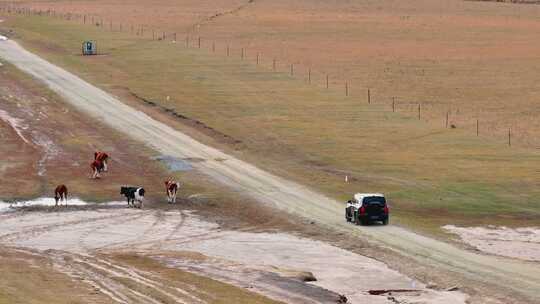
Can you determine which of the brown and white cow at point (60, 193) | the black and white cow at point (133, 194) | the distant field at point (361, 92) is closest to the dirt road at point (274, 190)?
the distant field at point (361, 92)

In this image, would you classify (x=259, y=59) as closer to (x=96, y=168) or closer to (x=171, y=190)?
(x=96, y=168)

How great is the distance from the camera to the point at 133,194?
204ft

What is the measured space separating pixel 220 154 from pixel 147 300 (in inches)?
1579

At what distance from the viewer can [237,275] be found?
4525 cm

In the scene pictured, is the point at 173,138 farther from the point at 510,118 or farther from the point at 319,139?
the point at 510,118

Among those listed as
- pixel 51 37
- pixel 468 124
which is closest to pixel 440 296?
pixel 468 124

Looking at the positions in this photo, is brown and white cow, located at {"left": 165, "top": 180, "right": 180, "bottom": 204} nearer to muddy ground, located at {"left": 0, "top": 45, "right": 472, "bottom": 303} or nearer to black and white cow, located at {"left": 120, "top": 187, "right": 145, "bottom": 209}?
muddy ground, located at {"left": 0, "top": 45, "right": 472, "bottom": 303}

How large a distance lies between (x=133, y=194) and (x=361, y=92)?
48.5 meters

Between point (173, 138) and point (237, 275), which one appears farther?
point (173, 138)

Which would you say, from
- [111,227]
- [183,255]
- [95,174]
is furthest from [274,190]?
[183,255]

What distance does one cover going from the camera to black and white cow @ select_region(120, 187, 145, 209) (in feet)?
203

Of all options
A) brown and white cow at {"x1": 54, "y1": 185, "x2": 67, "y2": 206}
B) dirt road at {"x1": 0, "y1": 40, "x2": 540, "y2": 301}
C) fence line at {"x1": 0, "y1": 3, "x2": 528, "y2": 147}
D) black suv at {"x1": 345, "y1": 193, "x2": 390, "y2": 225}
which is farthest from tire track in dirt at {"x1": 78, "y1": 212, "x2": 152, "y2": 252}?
fence line at {"x1": 0, "y1": 3, "x2": 528, "y2": 147}

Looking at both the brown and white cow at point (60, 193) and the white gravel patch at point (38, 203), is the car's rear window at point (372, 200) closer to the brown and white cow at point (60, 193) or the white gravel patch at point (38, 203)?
the white gravel patch at point (38, 203)

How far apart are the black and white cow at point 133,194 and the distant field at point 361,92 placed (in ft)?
33.5
